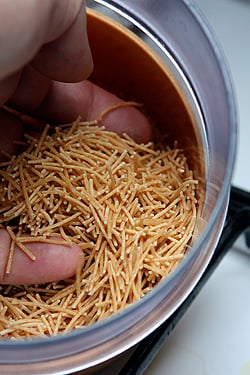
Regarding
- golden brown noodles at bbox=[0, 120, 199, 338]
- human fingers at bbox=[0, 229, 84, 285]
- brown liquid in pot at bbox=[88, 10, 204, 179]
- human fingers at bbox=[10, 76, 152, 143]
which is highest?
brown liquid in pot at bbox=[88, 10, 204, 179]

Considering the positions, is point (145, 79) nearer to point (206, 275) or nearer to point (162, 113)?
point (162, 113)

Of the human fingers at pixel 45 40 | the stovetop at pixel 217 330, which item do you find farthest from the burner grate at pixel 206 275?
the human fingers at pixel 45 40

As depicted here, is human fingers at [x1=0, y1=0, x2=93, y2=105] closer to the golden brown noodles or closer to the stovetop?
the golden brown noodles

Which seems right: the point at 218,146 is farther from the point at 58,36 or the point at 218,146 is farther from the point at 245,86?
the point at 245,86

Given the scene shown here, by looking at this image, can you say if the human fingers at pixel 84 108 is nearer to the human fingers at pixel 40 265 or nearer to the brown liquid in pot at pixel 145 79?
the brown liquid in pot at pixel 145 79

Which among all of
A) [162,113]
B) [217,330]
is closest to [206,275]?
[217,330]

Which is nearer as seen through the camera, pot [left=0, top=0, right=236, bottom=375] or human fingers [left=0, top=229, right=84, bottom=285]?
pot [left=0, top=0, right=236, bottom=375]

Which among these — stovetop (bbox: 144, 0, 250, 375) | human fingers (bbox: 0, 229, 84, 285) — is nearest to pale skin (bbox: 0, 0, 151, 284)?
human fingers (bbox: 0, 229, 84, 285)
